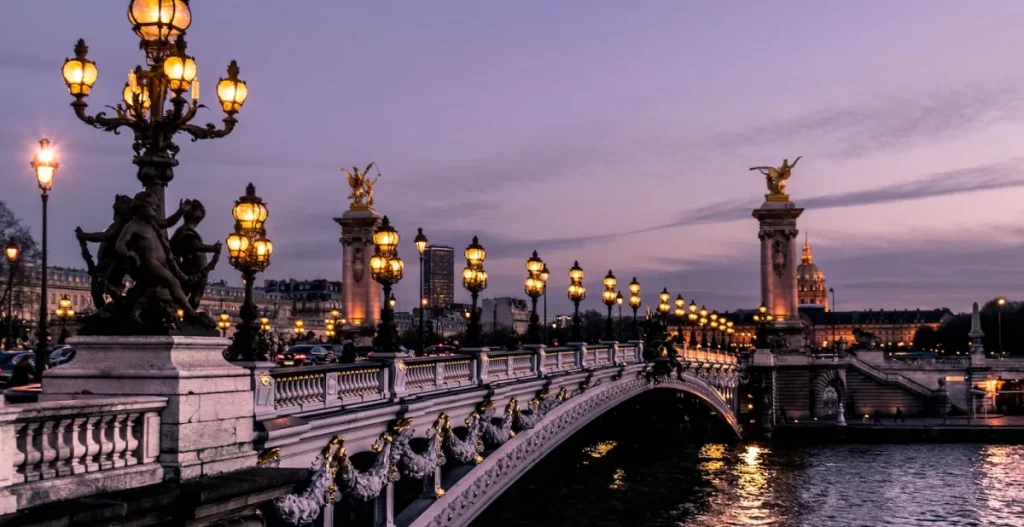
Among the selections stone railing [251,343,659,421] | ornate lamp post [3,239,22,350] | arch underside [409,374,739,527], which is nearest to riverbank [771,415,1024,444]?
arch underside [409,374,739,527]

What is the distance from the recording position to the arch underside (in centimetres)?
2478

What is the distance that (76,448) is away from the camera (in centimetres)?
1047

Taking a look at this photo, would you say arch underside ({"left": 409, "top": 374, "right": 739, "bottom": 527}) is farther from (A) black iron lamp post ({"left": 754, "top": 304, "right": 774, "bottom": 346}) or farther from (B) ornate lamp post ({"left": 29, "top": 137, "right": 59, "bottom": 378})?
(A) black iron lamp post ({"left": 754, "top": 304, "right": 774, "bottom": 346})

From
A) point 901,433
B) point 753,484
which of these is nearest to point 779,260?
point 901,433

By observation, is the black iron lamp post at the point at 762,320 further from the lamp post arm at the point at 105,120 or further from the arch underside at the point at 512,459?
the lamp post arm at the point at 105,120

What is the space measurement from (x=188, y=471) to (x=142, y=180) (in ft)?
10.4

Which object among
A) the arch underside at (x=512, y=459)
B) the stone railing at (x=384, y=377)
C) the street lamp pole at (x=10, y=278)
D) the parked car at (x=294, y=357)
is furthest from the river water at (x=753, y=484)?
the street lamp pole at (x=10, y=278)

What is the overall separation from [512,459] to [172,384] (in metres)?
18.1

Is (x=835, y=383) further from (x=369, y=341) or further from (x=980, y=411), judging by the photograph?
(x=369, y=341)

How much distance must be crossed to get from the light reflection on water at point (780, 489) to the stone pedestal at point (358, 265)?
29.2 meters

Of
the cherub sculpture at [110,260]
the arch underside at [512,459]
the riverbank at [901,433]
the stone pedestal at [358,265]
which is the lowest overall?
the riverbank at [901,433]

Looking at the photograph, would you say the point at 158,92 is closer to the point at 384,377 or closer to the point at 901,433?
the point at 384,377

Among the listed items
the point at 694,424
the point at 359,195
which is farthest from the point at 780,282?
the point at 359,195

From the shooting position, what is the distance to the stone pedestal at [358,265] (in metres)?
92.7
